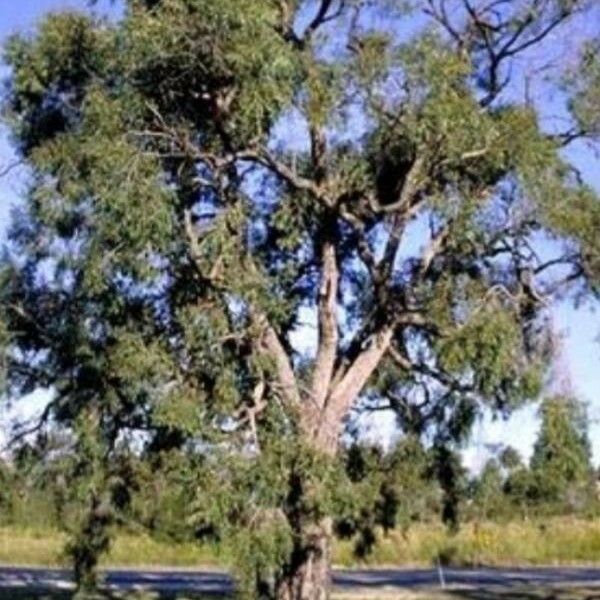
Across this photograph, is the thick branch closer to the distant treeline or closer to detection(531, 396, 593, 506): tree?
the distant treeline

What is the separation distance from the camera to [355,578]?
3816 cm

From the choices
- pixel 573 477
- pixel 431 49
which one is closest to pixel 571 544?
pixel 573 477

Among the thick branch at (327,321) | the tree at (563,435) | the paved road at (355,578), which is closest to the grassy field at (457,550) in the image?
the paved road at (355,578)

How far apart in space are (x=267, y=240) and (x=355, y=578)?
17.6 m

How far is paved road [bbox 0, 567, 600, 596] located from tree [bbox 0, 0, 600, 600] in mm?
11482

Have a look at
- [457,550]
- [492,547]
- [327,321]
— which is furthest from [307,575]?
[492,547]

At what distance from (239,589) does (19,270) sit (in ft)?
20.5

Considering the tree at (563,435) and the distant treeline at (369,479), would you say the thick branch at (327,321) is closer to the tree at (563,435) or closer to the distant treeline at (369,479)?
the distant treeline at (369,479)

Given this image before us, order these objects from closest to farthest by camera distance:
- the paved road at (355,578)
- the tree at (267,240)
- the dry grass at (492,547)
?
the tree at (267,240)
the paved road at (355,578)
the dry grass at (492,547)

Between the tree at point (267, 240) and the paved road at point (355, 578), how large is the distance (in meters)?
11.5

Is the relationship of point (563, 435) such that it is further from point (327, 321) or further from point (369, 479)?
point (369, 479)

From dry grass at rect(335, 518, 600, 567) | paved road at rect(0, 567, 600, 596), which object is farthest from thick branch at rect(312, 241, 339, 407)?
dry grass at rect(335, 518, 600, 567)

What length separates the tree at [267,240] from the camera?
64.1ft

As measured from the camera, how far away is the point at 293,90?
19.7 m
